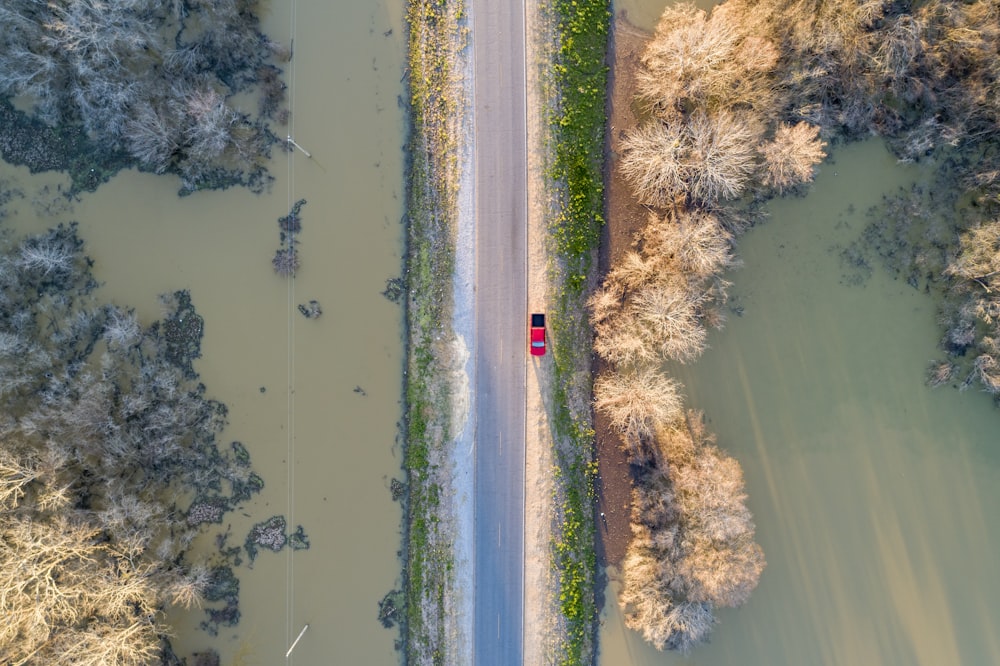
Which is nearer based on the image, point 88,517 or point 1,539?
point 1,539

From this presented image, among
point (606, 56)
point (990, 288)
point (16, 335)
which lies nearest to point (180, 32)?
point (16, 335)

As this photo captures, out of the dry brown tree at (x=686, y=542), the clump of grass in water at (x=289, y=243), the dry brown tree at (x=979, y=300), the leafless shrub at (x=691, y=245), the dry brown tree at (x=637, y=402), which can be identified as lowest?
the dry brown tree at (x=686, y=542)

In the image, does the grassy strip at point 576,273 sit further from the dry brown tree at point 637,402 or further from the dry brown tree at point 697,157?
the dry brown tree at point 697,157

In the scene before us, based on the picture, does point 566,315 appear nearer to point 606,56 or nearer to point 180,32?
point 606,56

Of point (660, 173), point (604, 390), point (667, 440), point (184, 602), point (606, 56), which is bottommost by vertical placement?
point (184, 602)

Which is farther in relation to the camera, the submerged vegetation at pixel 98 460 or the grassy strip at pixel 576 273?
the grassy strip at pixel 576 273

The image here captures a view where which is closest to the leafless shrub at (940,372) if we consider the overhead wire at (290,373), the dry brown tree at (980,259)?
the dry brown tree at (980,259)

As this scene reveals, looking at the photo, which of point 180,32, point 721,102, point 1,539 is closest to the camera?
point 1,539
